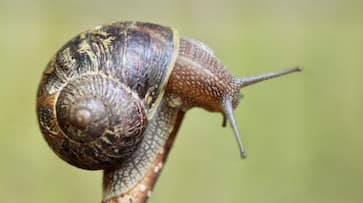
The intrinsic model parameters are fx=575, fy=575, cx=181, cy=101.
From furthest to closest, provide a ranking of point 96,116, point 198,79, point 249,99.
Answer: point 249,99
point 198,79
point 96,116

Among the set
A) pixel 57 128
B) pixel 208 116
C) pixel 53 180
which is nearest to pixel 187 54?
pixel 57 128

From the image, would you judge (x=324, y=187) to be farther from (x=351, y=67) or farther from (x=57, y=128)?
(x=57, y=128)

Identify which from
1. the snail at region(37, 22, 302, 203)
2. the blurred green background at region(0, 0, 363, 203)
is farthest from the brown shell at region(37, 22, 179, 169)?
the blurred green background at region(0, 0, 363, 203)

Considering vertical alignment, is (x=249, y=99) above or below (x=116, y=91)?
below

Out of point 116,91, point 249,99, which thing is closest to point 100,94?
point 116,91

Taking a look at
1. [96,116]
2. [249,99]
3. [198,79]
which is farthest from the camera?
[249,99]

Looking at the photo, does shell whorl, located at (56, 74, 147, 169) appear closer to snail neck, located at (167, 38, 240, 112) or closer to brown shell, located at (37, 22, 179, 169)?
brown shell, located at (37, 22, 179, 169)

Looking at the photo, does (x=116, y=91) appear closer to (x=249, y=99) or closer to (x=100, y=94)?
(x=100, y=94)
